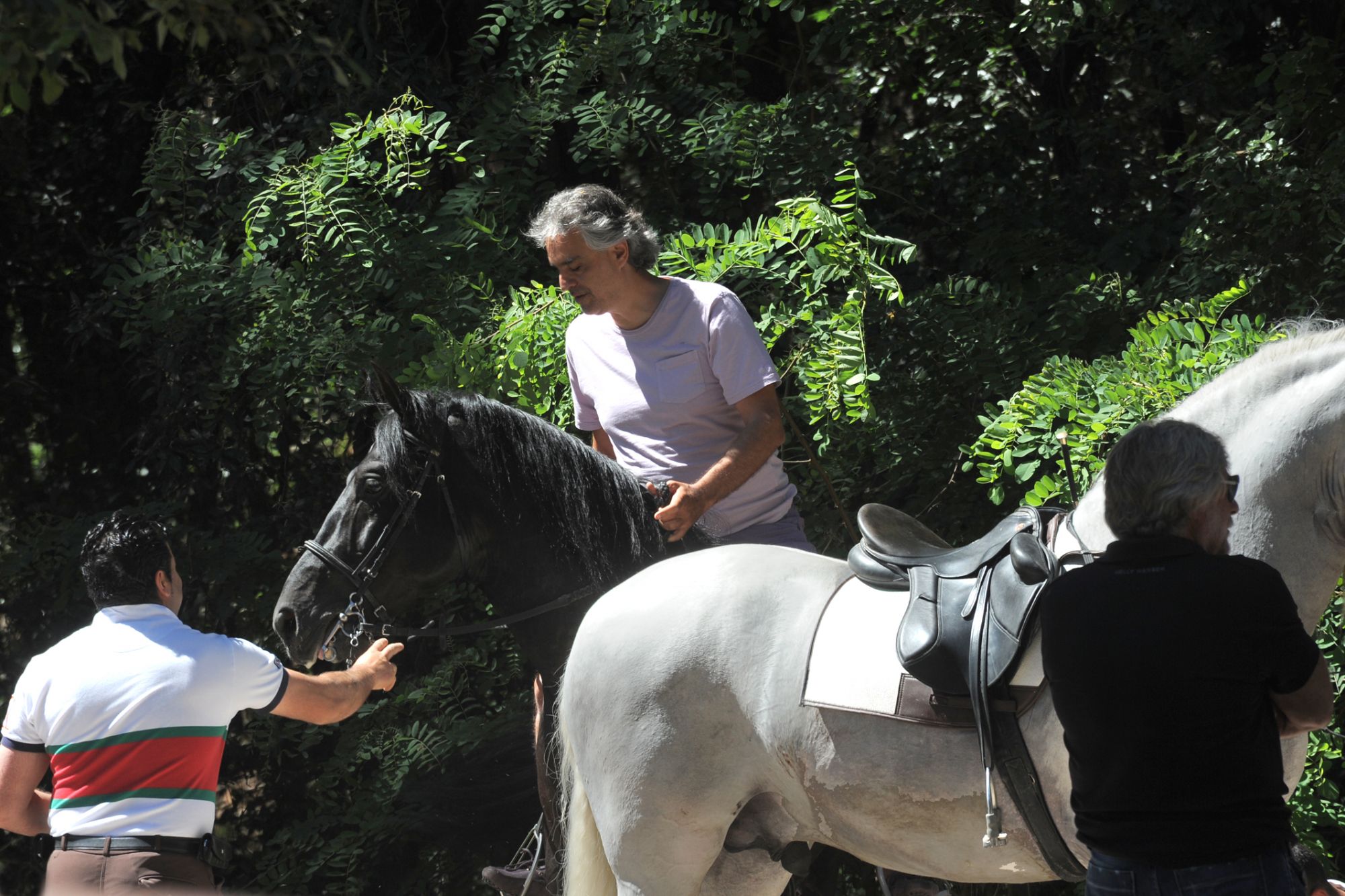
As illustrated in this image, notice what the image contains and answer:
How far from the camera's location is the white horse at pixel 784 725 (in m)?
2.21

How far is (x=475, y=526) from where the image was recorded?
3330mm

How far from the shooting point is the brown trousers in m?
2.66

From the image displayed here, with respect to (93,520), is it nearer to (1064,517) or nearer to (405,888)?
(405,888)

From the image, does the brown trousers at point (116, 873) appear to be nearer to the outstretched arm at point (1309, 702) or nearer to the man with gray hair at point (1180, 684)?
the man with gray hair at point (1180, 684)

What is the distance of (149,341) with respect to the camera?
17.8 ft

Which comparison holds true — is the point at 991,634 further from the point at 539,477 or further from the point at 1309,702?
the point at 539,477

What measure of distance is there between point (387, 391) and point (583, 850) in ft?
3.98

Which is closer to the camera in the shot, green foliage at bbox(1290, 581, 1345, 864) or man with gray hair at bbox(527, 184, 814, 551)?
man with gray hair at bbox(527, 184, 814, 551)

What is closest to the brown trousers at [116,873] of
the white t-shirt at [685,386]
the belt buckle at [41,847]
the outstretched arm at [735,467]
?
the outstretched arm at [735,467]

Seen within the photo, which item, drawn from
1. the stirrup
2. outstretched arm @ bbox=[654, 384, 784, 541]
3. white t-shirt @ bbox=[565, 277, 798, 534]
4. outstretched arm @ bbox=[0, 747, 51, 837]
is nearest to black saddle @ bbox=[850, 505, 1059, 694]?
the stirrup

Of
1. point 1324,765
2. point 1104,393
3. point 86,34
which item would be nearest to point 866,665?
point 1104,393

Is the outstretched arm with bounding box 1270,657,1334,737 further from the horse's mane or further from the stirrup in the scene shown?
the horse's mane

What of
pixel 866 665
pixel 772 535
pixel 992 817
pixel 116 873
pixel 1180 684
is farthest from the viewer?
pixel 772 535

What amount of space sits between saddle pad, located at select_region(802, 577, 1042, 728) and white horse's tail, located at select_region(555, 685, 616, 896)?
0.65m
